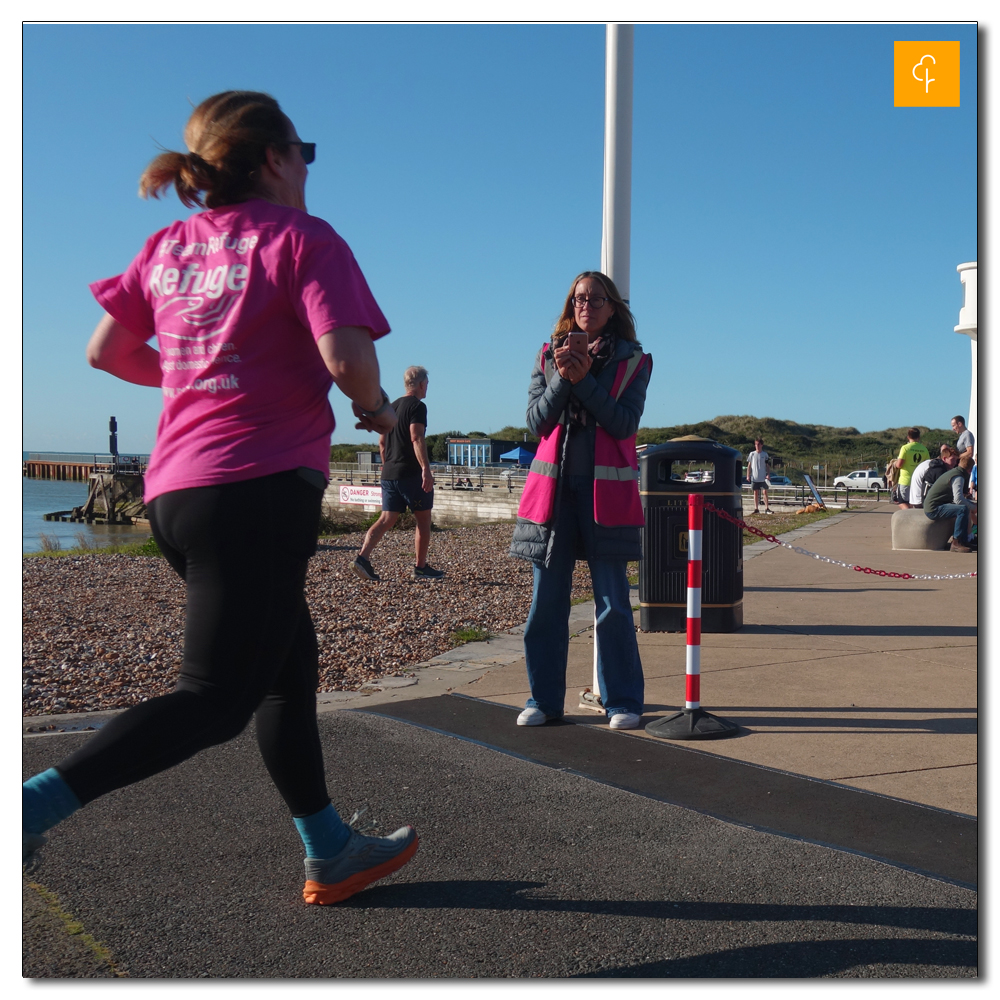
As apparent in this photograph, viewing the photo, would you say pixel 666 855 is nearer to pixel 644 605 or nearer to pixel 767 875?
pixel 767 875

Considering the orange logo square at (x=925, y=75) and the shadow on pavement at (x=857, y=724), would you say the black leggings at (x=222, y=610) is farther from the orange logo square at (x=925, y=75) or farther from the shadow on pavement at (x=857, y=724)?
the shadow on pavement at (x=857, y=724)

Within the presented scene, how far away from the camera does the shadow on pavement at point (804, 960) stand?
2119 millimetres

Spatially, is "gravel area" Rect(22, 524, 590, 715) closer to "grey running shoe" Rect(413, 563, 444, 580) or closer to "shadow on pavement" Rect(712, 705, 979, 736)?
"grey running shoe" Rect(413, 563, 444, 580)

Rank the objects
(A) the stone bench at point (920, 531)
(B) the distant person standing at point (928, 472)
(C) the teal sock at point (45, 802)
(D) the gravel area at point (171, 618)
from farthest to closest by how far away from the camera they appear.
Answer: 1. (B) the distant person standing at point (928, 472)
2. (A) the stone bench at point (920, 531)
3. (D) the gravel area at point (171, 618)
4. (C) the teal sock at point (45, 802)

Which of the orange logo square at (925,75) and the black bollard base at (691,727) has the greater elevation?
the orange logo square at (925,75)

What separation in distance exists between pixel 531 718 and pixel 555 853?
1360 millimetres

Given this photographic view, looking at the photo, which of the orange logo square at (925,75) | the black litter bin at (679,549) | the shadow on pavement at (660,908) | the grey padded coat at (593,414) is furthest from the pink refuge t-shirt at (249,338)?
the black litter bin at (679,549)

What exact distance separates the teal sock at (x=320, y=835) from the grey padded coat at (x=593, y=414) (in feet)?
6.24

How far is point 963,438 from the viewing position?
1403 cm

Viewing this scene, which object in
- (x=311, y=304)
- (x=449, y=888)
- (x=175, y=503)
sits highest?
(x=311, y=304)

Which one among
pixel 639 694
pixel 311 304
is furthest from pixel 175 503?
pixel 639 694

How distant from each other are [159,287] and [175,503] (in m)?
0.52

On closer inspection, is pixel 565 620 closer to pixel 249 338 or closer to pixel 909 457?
pixel 249 338

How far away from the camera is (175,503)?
204 cm
